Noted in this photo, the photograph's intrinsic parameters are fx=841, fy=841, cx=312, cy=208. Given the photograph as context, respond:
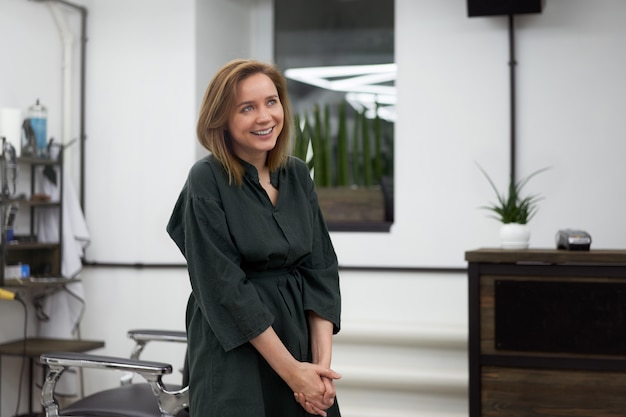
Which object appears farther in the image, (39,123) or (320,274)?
(39,123)

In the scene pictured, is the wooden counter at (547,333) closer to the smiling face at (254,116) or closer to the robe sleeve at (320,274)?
the robe sleeve at (320,274)

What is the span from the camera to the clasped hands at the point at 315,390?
6.12 feet

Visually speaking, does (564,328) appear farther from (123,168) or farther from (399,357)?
(123,168)

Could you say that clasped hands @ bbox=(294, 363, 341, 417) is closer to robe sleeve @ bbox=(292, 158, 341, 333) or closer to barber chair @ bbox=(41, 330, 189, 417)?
robe sleeve @ bbox=(292, 158, 341, 333)

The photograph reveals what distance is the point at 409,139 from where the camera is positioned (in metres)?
4.48

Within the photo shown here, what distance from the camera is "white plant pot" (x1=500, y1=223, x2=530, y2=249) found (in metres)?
3.51

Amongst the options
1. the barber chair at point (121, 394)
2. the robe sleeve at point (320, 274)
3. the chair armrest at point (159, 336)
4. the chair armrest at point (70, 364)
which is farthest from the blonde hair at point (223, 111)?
the chair armrest at point (159, 336)

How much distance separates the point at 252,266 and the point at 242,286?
92mm

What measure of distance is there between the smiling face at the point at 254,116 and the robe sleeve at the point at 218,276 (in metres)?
0.15

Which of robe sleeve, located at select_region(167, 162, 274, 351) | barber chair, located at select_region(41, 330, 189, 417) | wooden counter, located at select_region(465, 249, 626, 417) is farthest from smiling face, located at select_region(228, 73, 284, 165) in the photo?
wooden counter, located at select_region(465, 249, 626, 417)

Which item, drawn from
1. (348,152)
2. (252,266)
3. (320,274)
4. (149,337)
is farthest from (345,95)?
(252,266)

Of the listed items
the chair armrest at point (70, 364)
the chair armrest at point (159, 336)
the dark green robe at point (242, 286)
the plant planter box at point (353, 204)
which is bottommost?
the chair armrest at point (70, 364)

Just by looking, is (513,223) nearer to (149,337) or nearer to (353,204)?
(353,204)

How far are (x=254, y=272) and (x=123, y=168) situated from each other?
3155 mm
